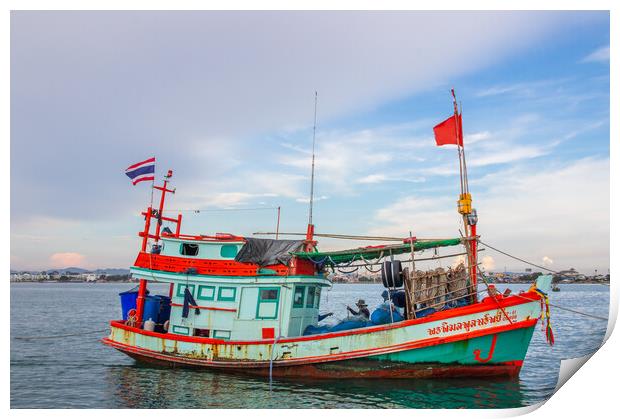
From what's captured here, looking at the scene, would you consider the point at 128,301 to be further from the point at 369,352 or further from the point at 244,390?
the point at 369,352

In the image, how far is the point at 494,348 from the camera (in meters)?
12.9

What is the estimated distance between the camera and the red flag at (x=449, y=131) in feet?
44.1

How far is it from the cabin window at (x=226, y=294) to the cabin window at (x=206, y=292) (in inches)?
9.2

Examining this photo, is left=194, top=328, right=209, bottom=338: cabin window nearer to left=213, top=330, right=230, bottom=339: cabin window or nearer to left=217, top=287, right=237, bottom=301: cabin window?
left=213, top=330, right=230, bottom=339: cabin window

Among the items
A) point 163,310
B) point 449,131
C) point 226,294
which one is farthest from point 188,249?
point 449,131

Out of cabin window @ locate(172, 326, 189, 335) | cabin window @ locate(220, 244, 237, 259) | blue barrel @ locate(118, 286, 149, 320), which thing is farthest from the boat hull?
blue barrel @ locate(118, 286, 149, 320)

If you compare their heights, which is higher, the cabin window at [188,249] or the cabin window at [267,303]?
the cabin window at [188,249]

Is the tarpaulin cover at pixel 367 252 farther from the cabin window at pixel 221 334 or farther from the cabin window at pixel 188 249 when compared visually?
the cabin window at pixel 188 249

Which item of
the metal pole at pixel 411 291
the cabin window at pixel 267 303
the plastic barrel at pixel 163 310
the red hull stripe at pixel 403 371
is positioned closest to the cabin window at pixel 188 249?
the plastic barrel at pixel 163 310

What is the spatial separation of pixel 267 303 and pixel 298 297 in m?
0.95

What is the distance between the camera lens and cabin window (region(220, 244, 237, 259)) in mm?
15500

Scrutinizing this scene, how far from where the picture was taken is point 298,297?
596 inches

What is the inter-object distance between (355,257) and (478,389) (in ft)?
15.5

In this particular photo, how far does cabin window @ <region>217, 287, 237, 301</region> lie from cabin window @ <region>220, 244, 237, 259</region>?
98cm
